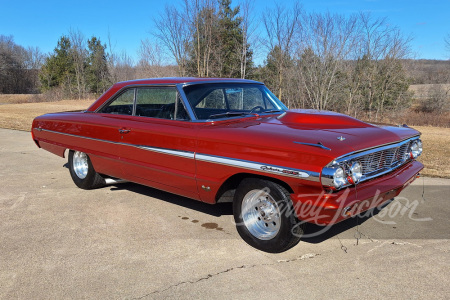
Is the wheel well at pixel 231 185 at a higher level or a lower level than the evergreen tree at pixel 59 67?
lower

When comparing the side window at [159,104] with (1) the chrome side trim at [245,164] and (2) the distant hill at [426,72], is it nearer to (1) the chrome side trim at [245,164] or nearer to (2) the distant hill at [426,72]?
(1) the chrome side trim at [245,164]

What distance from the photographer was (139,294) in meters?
2.79

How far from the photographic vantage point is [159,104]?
4.47m

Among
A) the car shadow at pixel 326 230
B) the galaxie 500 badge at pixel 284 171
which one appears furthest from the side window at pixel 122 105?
the car shadow at pixel 326 230

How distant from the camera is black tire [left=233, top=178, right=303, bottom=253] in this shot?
327 cm

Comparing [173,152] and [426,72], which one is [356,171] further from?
[426,72]

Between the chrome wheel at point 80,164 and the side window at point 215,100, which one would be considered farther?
the chrome wheel at point 80,164

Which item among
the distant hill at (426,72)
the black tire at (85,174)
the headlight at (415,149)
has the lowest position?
the black tire at (85,174)

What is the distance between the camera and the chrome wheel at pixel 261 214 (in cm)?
344

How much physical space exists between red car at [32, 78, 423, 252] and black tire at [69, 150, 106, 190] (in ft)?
0.58

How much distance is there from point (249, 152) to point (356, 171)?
95cm

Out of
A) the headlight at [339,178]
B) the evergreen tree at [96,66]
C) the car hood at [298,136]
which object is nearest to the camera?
the headlight at [339,178]

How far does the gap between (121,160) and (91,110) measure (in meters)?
1.12

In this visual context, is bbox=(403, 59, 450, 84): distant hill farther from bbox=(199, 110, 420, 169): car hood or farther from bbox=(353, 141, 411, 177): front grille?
bbox=(199, 110, 420, 169): car hood
